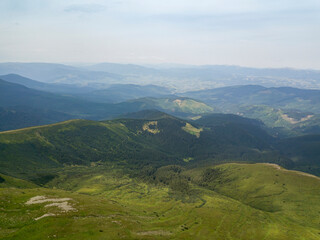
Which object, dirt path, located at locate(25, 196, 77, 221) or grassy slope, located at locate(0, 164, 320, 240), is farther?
dirt path, located at locate(25, 196, 77, 221)

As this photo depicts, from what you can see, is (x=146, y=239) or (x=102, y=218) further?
(x=102, y=218)

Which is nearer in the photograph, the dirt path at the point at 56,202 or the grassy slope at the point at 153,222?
the grassy slope at the point at 153,222

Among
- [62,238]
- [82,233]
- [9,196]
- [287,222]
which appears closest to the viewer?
[62,238]

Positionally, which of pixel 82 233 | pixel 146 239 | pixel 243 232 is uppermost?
pixel 82 233

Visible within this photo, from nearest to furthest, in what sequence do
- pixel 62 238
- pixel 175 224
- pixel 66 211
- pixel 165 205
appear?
pixel 62 238, pixel 66 211, pixel 175 224, pixel 165 205

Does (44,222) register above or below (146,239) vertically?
above

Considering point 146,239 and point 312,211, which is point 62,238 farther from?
point 312,211

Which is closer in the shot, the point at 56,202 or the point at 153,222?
the point at 56,202

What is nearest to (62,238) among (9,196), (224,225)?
(9,196)

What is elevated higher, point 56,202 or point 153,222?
point 56,202
